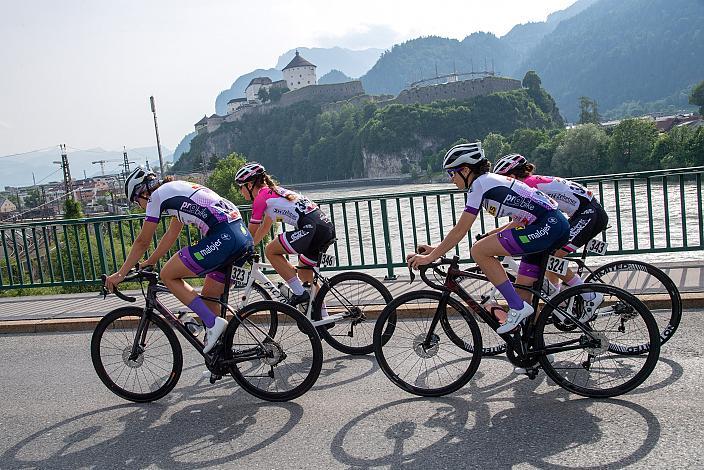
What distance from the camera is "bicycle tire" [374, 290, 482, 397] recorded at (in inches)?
186

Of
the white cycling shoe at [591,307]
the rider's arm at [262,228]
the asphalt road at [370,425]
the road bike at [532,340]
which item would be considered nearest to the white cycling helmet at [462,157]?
the road bike at [532,340]

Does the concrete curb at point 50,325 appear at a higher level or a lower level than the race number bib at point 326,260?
lower

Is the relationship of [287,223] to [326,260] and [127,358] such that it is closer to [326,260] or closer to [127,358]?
[326,260]

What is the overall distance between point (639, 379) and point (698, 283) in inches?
117

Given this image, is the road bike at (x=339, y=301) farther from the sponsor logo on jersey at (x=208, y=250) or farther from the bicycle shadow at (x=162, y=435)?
the bicycle shadow at (x=162, y=435)

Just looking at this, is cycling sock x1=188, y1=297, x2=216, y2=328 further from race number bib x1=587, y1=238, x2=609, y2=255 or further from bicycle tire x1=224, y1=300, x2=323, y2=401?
race number bib x1=587, y1=238, x2=609, y2=255

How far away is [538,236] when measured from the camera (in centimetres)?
466

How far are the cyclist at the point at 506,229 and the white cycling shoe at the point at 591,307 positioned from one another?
330 millimetres

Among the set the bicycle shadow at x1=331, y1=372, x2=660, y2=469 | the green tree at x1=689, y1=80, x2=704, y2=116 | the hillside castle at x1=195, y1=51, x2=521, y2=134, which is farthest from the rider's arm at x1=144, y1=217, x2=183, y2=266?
the hillside castle at x1=195, y1=51, x2=521, y2=134

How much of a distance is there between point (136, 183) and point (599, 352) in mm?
3482

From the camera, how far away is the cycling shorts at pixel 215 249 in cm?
504

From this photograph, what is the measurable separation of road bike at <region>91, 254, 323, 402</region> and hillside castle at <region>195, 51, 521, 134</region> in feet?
401

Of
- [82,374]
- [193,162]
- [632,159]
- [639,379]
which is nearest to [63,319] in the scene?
[82,374]

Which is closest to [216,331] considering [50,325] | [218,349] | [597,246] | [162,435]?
[218,349]
